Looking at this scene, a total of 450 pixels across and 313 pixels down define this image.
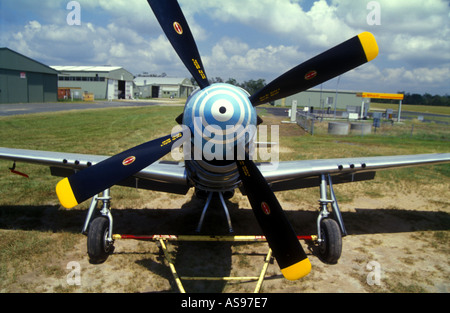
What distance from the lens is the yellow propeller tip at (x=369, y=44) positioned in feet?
13.2

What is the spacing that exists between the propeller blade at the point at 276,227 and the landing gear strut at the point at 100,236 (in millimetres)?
2983

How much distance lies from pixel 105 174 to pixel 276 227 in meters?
2.14

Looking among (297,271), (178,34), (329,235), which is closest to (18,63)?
(178,34)

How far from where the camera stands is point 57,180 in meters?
10.2

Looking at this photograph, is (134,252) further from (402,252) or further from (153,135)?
(153,135)

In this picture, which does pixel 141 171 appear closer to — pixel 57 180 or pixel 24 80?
pixel 57 180

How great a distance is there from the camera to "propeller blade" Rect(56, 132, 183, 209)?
3.60m

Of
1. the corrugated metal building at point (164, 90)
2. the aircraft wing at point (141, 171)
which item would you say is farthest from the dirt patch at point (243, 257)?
the corrugated metal building at point (164, 90)

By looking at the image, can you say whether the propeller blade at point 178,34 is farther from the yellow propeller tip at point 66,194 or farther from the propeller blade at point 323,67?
the yellow propeller tip at point 66,194

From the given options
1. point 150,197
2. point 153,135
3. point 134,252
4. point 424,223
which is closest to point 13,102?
point 153,135

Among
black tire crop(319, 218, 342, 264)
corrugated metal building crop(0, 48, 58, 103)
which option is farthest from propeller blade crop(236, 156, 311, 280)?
corrugated metal building crop(0, 48, 58, 103)

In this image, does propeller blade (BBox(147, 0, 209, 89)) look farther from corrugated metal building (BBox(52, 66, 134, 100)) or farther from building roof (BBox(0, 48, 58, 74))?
corrugated metal building (BBox(52, 66, 134, 100))

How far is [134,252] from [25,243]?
207 centimetres

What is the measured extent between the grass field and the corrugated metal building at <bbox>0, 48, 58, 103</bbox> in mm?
22798
